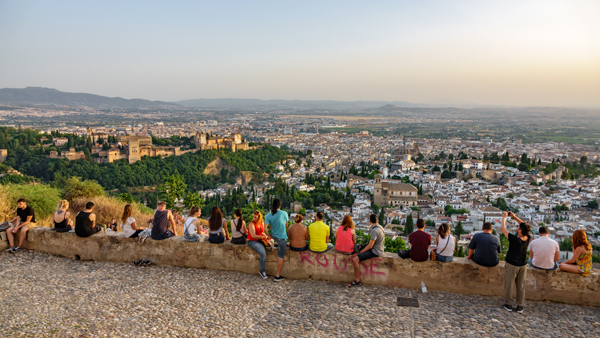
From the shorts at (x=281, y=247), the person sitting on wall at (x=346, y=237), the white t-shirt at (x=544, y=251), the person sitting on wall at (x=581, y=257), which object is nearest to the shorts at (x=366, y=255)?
the person sitting on wall at (x=346, y=237)

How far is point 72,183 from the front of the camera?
12.0 meters

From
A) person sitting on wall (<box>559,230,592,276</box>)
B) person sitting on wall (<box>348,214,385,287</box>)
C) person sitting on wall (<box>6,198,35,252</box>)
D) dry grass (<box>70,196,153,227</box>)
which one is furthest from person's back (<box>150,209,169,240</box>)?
person sitting on wall (<box>559,230,592,276</box>)

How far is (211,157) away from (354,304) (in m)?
48.9

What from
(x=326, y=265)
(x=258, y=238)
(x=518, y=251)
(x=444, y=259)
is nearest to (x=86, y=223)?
(x=258, y=238)

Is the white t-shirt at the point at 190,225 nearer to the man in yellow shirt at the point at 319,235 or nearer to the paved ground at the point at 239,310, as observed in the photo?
the paved ground at the point at 239,310

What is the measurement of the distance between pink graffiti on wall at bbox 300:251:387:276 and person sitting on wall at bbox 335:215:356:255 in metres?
0.08

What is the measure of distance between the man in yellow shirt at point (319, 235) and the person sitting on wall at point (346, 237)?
0.50 ft

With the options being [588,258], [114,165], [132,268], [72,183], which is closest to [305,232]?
[132,268]

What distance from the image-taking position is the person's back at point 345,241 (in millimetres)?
4520

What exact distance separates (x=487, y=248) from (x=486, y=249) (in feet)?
0.05

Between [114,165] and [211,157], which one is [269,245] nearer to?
[114,165]

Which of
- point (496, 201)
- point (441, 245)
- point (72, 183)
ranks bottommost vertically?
point (496, 201)

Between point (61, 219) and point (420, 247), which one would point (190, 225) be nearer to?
point (61, 219)

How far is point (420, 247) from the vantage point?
4352 mm
